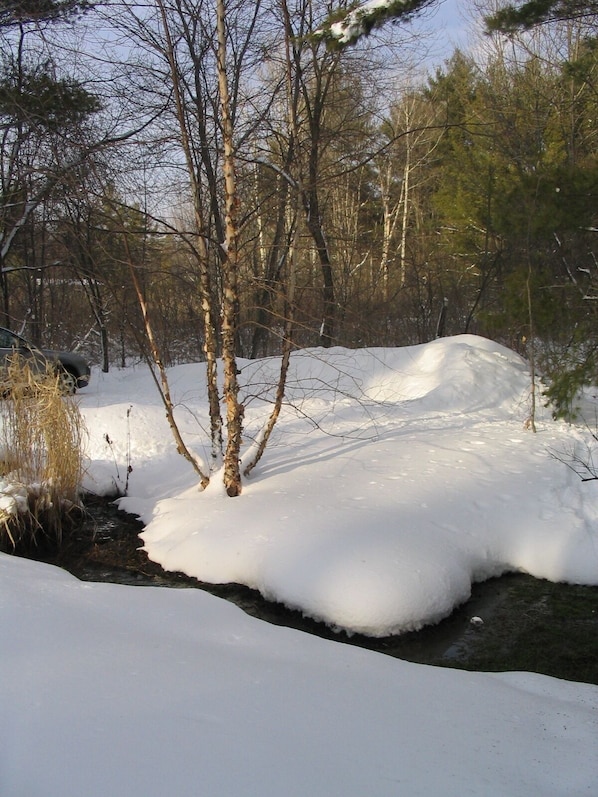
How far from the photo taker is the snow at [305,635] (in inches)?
79.8

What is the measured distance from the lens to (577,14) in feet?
23.0

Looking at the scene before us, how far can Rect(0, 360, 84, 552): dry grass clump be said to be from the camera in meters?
6.04

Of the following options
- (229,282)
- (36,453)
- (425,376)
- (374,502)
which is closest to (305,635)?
(374,502)

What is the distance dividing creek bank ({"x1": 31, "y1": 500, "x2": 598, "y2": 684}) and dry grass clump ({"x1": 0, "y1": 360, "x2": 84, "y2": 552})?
45 cm

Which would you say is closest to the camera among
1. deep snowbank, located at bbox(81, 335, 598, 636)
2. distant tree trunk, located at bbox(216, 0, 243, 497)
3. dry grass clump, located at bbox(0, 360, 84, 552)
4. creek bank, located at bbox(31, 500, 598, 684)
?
creek bank, located at bbox(31, 500, 598, 684)

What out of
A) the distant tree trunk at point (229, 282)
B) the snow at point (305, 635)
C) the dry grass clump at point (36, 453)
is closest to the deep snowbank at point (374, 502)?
the snow at point (305, 635)

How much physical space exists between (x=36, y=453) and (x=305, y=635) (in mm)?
3751

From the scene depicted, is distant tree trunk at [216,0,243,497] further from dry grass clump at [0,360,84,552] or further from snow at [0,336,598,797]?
dry grass clump at [0,360,84,552]

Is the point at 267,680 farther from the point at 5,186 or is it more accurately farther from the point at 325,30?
the point at 5,186

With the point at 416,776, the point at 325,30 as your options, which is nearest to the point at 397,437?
the point at 325,30

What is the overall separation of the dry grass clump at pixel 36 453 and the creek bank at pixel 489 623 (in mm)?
449

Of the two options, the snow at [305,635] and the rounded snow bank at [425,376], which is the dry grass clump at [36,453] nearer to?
the snow at [305,635]

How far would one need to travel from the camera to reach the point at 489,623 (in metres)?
4.54

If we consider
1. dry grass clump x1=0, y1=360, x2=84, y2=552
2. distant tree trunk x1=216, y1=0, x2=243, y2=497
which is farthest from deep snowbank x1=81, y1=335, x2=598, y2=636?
dry grass clump x1=0, y1=360, x2=84, y2=552
